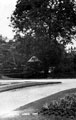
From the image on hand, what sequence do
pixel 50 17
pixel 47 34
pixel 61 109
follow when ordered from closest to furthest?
pixel 61 109, pixel 50 17, pixel 47 34

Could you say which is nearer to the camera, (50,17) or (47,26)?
(50,17)

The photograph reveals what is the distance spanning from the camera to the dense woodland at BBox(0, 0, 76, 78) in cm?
4078

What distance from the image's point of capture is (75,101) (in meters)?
10.7

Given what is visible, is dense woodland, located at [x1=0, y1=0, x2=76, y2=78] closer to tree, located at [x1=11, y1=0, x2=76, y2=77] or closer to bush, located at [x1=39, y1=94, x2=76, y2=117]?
tree, located at [x1=11, y1=0, x2=76, y2=77]

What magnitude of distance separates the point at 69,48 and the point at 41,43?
5244 millimetres

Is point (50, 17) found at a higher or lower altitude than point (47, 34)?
higher

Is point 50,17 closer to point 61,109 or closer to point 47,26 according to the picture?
point 47,26

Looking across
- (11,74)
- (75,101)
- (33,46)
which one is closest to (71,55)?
(33,46)

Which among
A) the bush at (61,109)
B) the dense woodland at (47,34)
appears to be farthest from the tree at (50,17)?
the bush at (61,109)

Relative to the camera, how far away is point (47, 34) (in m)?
43.1

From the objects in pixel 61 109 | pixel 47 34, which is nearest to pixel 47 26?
pixel 47 34

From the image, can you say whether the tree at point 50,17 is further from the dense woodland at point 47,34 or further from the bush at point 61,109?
the bush at point 61,109

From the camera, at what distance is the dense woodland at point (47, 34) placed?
40.8 metres

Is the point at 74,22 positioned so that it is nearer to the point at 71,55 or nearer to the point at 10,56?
the point at 71,55
